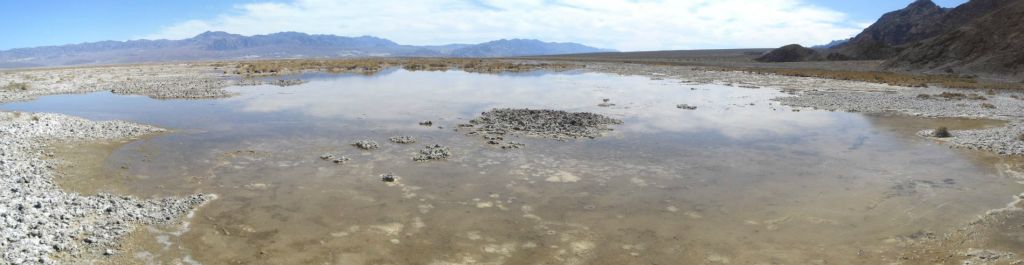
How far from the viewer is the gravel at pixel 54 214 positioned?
8.31 meters

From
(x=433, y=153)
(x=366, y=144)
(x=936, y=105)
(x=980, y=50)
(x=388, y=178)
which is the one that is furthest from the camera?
(x=980, y=50)

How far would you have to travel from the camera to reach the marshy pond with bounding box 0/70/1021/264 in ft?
30.0

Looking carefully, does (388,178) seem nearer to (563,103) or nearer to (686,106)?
(563,103)

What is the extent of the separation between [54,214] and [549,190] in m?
9.09

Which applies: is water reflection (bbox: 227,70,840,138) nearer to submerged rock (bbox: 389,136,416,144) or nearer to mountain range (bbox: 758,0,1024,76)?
submerged rock (bbox: 389,136,416,144)

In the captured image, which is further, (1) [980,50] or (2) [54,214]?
(1) [980,50]

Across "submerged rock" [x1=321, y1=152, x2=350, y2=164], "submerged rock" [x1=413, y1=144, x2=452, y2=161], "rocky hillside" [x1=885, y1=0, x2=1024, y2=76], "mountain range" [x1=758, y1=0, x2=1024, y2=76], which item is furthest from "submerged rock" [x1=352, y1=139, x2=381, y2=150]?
"mountain range" [x1=758, y1=0, x2=1024, y2=76]

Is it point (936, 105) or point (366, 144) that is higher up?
point (936, 105)

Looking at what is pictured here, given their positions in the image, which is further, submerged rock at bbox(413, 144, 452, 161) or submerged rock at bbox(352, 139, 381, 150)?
submerged rock at bbox(352, 139, 381, 150)

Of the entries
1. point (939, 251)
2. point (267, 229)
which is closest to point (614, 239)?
point (939, 251)

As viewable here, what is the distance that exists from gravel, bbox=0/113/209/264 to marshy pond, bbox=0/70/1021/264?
0.47 meters

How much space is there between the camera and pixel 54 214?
9.62m

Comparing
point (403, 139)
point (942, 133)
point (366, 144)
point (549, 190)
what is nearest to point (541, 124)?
point (403, 139)

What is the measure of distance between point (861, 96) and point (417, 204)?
32.2m
